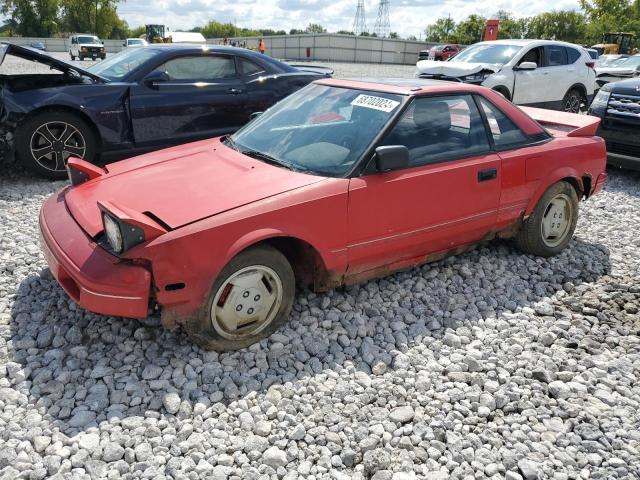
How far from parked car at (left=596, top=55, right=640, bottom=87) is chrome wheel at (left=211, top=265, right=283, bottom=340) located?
11.9m

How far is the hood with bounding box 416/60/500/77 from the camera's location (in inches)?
367

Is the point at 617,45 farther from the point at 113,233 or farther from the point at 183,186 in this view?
the point at 113,233

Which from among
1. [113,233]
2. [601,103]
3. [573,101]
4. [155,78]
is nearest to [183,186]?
[113,233]

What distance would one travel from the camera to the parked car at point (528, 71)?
30.6 feet

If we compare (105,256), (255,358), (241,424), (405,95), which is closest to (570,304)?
(405,95)

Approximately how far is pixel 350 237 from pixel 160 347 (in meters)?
1.27

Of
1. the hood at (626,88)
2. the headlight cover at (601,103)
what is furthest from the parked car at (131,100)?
the hood at (626,88)

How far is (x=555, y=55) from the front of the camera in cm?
1023

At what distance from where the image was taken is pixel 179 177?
322 centimetres

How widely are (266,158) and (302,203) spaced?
60 centimetres

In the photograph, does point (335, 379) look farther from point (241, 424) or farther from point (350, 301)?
point (350, 301)

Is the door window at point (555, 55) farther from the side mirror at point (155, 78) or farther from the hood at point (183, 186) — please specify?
the hood at point (183, 186)

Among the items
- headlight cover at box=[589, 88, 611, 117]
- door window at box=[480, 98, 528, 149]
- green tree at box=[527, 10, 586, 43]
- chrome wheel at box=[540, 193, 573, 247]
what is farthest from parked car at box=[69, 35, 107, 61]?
green tree at box=[527, 10, 586, 43]

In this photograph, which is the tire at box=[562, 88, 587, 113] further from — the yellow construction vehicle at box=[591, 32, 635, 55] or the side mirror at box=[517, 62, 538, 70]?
the yellow construction vehicle at box=[591, 32, 635, 55]
